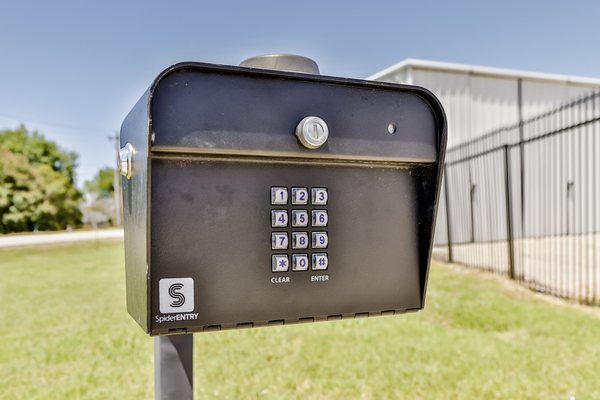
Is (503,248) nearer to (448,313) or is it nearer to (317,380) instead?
(448,313)

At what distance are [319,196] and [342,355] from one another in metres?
1.69

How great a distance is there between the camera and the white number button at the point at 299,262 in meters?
0.72

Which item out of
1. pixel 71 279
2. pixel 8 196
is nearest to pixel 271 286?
pixel 71 279

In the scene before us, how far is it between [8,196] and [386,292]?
1572cm

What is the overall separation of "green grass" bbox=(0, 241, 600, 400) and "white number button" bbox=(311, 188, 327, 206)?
131 centimetres

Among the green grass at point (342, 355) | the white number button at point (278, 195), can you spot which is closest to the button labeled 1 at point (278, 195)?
the white number button at point (278, 195)

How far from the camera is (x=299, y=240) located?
2.38 ft

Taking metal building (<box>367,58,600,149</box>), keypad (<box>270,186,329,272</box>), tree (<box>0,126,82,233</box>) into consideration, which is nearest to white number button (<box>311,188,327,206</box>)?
keypad (<box>270,186,329,272</box>)

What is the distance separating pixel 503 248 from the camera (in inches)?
245

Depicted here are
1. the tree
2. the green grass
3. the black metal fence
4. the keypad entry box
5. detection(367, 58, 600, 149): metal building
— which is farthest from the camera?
the tree

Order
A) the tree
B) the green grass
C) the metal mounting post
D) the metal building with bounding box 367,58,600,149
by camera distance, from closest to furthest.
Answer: the metal mounting post
the green grass
the metal building with bounding box 367,58,600,149
the tree

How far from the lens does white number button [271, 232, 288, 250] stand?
27.9 inches

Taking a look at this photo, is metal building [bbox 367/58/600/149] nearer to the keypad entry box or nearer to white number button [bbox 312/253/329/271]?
the keypad entry box

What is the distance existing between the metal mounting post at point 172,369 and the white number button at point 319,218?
36cm
